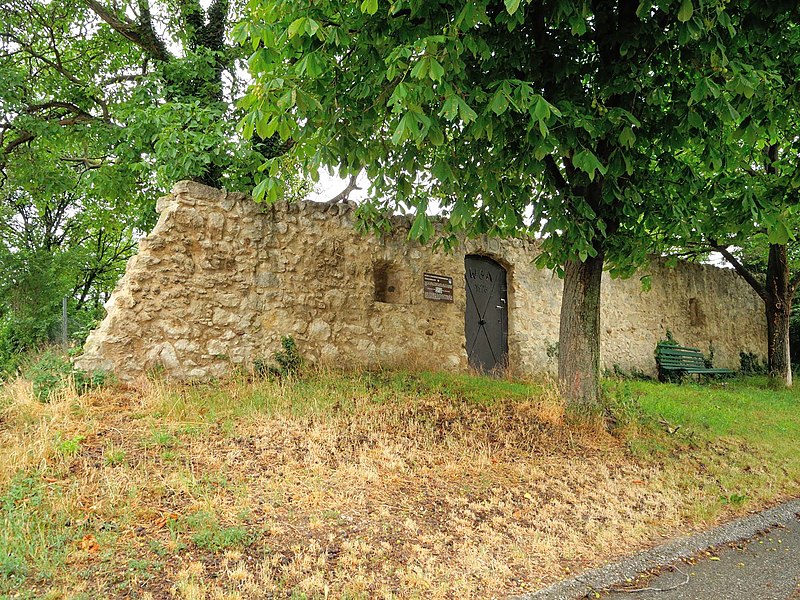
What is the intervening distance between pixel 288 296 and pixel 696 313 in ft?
37.4

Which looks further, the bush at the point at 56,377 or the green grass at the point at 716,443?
the bush at the point at 56,377

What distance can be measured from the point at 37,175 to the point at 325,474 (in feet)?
26.2

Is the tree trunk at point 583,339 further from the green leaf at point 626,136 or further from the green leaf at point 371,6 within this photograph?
the green leaf at point 371,6

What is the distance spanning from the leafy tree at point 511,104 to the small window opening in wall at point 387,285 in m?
2.59

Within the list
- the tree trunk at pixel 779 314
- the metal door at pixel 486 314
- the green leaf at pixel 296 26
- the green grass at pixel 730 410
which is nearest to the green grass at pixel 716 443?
the green grass at pixel 730 410

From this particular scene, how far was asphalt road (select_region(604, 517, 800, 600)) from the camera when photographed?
10.4 feet

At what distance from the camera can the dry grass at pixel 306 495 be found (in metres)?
2.96

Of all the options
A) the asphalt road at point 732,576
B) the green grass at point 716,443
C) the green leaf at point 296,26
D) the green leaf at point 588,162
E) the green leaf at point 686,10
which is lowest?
the asphalt road at point 732,576

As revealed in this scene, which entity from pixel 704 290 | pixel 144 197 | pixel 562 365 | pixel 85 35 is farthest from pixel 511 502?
pixel 704 290

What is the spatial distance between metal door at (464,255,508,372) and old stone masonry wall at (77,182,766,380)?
18 centimetres

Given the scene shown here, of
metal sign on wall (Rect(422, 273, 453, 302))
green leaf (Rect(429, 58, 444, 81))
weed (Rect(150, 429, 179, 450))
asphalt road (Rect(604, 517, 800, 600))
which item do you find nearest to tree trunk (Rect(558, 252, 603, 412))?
asphalt road (Rect(604, 517, 800, 600))

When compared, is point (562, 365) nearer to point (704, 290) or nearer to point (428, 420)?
point (428, 420)

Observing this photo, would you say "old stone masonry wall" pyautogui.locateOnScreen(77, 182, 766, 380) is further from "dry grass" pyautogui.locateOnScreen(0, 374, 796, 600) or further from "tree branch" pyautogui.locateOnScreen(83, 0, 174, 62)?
"tree branch" pyautogui.locateOnScreen(83, 0, 174, 62)

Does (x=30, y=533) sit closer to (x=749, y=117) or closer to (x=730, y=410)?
(x=749, y=117)
